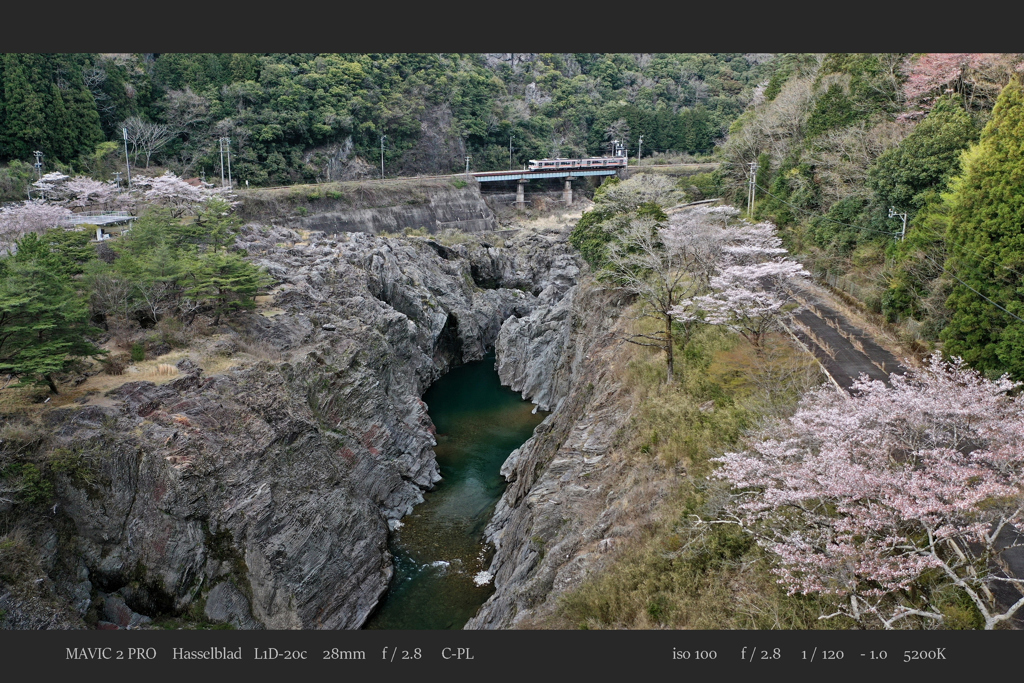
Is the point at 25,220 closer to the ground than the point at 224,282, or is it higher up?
higher up

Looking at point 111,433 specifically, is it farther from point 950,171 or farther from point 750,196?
point 750,196

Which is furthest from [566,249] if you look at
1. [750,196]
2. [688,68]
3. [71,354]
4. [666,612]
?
[688,68]

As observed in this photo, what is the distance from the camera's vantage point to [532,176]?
80.4 meters

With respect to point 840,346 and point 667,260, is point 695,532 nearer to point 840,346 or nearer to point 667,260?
point 840,346

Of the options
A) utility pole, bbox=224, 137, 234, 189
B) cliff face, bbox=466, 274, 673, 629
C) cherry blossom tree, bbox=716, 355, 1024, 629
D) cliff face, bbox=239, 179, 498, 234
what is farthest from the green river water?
utility pole, bbox=224, 137, 234, 189

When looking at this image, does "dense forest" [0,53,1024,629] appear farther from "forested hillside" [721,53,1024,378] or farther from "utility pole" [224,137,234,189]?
"utility pole" [224,137,234,189]

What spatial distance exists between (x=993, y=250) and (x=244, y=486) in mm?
24755

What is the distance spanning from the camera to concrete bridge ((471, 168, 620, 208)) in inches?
3086

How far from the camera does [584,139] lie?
9900 centimetres

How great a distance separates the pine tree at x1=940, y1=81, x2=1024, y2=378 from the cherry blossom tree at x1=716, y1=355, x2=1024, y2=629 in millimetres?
3838

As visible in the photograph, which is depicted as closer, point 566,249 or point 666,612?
point 666,612

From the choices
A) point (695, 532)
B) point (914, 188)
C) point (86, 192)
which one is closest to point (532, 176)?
point (86, 192)

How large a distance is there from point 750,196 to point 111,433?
3767 cm

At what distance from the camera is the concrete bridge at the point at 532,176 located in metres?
78.4
